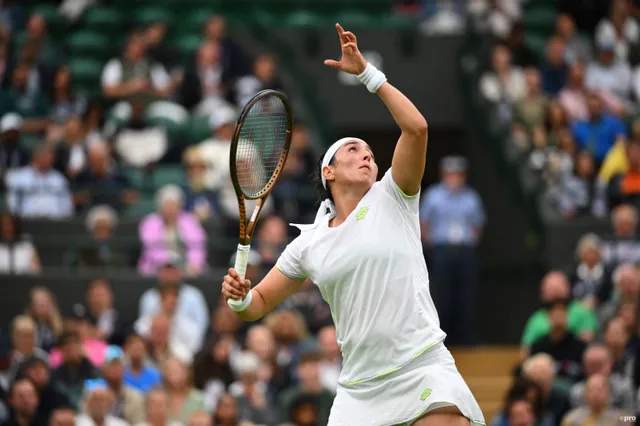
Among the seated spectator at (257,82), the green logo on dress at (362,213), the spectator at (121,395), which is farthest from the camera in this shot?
the seated spectator at (257,82)

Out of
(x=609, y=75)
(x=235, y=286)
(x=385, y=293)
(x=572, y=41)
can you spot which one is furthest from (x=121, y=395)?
(x=572, y=41)

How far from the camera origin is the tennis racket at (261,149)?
6.07m

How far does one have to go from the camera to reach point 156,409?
9.29m

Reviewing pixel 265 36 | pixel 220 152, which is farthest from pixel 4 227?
pixel 265 36

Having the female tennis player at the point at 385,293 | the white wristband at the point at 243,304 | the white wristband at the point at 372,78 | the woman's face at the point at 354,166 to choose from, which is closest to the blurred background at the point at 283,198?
Answer: the white wristband at the point at 243,304

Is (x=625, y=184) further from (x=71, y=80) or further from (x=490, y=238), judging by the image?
(x=71, y=80)

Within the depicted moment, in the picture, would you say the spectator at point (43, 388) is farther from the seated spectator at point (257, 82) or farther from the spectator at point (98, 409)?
the seated spectator at point (257, 82)

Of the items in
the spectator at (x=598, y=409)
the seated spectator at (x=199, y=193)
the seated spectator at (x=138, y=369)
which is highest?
the seated spectator at (x=199, y=193)

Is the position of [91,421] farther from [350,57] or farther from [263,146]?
[350,57]

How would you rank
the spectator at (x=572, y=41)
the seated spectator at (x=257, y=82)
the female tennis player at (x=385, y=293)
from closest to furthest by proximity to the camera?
1. the female tennis player at (x=385, y=293)
2. the seated spectator at (x=257, y=82)
3. the spectator at (x=572, y=41)

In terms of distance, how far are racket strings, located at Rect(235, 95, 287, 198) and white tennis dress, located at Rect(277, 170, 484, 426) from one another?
65 centimetres

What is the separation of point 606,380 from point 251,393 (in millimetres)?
2732

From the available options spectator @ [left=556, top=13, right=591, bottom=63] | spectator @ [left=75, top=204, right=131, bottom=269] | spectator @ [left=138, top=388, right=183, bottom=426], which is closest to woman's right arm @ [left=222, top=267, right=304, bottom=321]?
spectator @ [left=138, top=388, right=183, bottom=426]

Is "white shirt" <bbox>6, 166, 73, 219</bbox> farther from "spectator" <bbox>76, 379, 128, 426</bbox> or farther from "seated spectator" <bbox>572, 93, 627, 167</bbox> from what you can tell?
"seated spectator" <bbox>572, 93, 627, 167</bbox>
